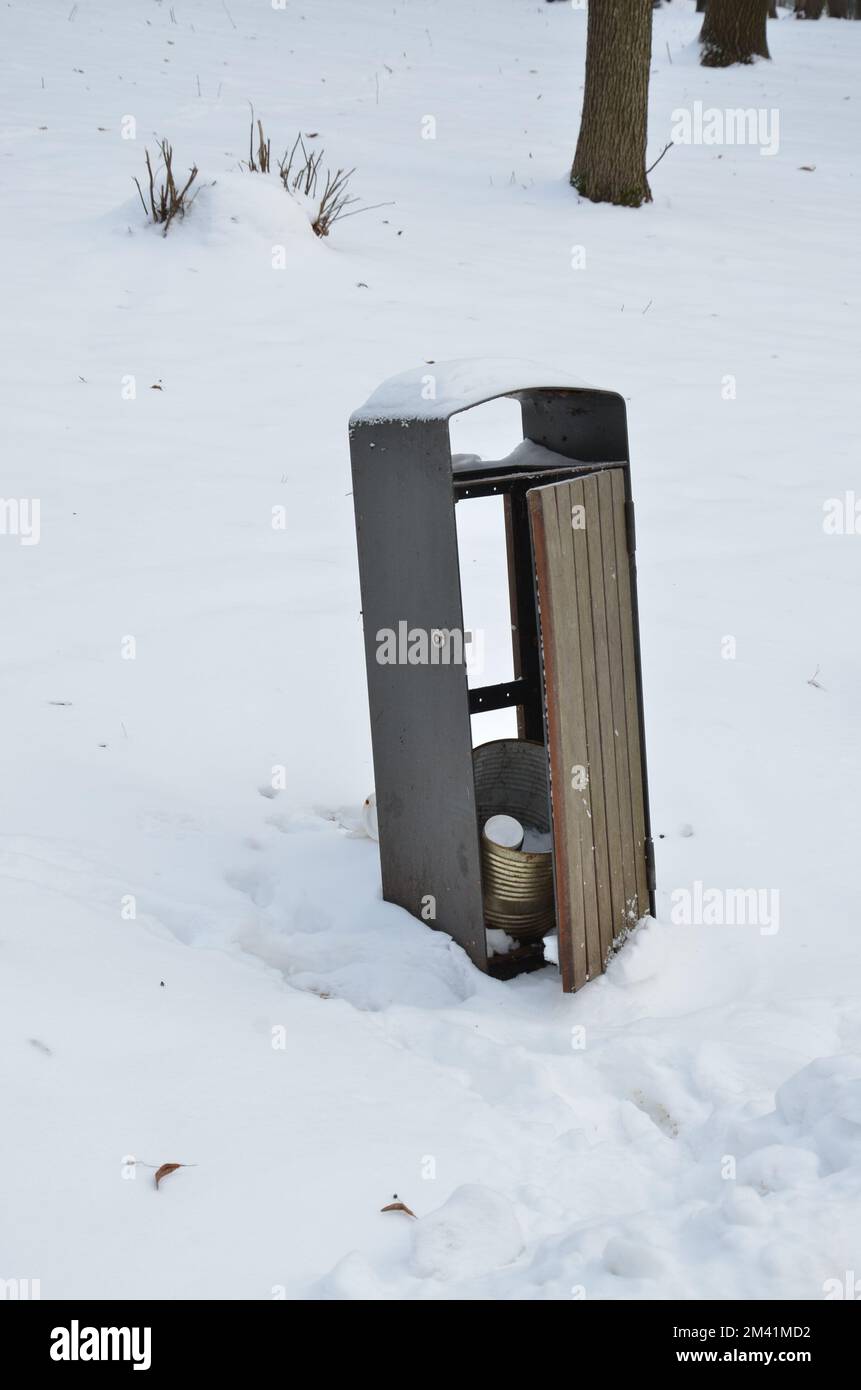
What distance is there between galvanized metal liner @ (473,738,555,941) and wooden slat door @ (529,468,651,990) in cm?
21

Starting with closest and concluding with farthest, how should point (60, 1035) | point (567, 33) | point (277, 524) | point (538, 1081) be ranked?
point (60, 1035), point (538, 1081), point (277, 524), point (567, 33)

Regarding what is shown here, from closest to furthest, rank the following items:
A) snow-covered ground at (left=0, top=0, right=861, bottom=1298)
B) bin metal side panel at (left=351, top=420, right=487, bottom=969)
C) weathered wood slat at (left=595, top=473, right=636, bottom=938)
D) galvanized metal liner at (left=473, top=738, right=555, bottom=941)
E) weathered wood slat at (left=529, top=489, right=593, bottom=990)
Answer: snow-covered ground at (left=0, top=0, right=861, bottom=1298), weathered wood slat at (left=529, top=489, right=593, bottom=990), bin metal side panel at (left=351, top=420, right=487, bottom=969), weathered wood slat at (left=595, top=473, right=636, bottom=938), galvanized metal liner at (left=473, top=738, right=555, bottom=941)

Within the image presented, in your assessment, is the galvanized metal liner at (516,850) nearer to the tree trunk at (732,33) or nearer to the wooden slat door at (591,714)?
the wooden slat door at (591,714)

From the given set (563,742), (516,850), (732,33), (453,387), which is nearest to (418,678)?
(563,742)

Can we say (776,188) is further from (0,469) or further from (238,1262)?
(238,1262)

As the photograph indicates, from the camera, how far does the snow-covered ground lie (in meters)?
2.16

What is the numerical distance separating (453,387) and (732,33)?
1454cm

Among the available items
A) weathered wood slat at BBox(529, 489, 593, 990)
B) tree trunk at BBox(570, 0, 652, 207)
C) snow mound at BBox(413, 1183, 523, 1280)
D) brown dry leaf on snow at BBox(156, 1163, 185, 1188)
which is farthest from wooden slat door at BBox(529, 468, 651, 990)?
tree trunk at BBox(570, 0, 652, 207)

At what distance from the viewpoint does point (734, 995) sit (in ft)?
10.4

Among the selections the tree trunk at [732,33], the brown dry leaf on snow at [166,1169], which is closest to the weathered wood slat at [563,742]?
the brown dry leaf on snow at [166,1169]

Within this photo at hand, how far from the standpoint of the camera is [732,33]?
15.1 meters

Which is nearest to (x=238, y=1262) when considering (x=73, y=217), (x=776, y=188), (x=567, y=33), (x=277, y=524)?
(x=277, y=524)

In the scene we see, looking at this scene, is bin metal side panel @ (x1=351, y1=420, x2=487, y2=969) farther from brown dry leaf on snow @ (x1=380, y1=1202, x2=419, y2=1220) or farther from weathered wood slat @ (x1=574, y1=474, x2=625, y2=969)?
brown dry leaf on snow @ (x1=380, y1=1202, x2=419, y2=1220)

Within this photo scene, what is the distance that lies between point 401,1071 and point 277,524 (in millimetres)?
3489
